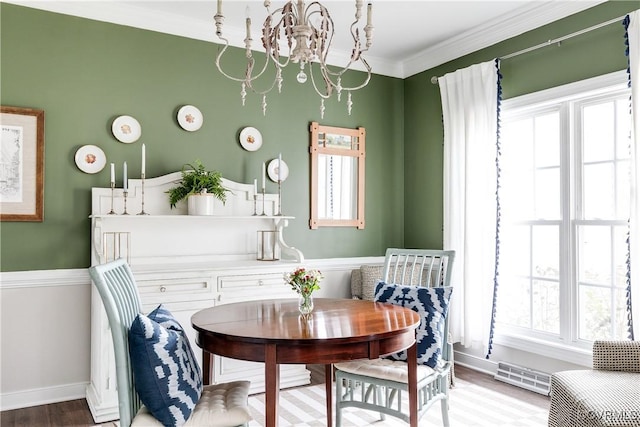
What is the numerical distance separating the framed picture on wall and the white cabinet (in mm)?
372

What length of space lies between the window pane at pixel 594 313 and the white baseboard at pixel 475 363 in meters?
0.80

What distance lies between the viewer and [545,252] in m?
3.75

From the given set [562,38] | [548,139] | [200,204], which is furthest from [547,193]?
[200,204]

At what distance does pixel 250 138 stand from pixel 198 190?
729 mm

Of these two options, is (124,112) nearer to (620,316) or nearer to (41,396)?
(41,396)

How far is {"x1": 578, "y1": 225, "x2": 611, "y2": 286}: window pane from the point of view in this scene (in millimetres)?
3361

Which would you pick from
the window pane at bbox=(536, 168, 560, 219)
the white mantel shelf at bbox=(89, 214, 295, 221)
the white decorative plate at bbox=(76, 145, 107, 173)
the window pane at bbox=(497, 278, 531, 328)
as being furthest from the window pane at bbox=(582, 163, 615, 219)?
the white decorative plate at bbox=(76, 145, 107, 173)

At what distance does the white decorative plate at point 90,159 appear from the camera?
3.56 meters

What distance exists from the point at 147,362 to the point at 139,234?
2.01 m

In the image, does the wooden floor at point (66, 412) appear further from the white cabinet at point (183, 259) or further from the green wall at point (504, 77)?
the green wall at point (504, 77)

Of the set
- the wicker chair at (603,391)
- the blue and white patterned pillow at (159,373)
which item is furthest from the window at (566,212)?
the blue and white patterned pillow at (159,373)

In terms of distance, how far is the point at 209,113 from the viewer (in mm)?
4051

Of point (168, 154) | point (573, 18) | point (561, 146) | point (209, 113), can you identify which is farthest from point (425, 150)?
point (168, 154)

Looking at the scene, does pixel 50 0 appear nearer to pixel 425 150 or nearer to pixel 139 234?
pixel 139 234
